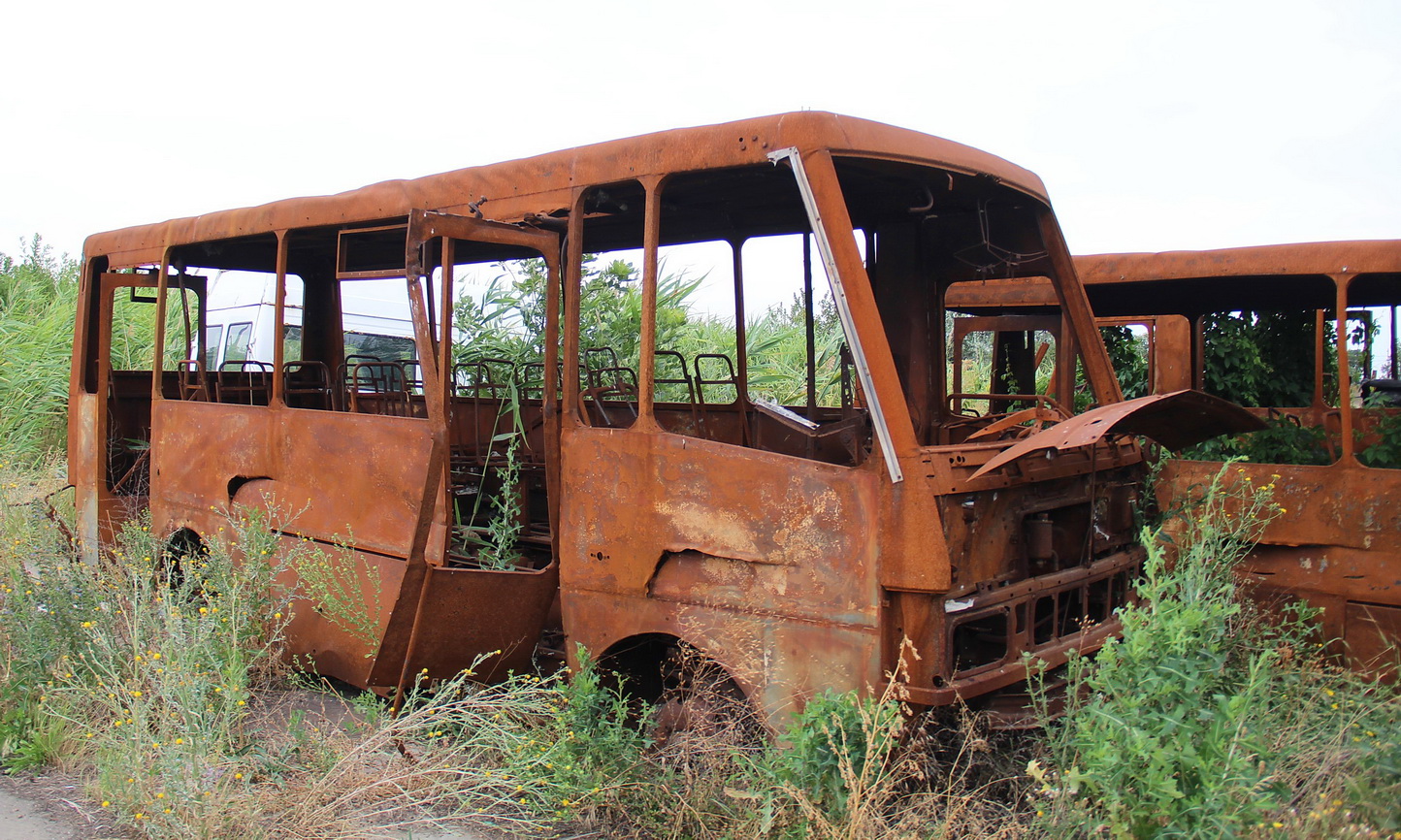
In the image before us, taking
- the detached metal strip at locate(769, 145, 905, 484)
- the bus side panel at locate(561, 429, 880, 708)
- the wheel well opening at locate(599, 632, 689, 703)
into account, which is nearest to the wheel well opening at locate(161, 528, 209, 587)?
the wheel well opening at locate(599, 632, 689, 703)

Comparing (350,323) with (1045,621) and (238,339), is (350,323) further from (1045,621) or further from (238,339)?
(1045,621)

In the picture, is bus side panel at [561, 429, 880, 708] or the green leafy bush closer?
the green leafy bush

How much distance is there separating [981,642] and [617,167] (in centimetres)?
248

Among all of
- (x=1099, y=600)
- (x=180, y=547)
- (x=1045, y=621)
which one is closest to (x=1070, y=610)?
(x=1045, y=621)

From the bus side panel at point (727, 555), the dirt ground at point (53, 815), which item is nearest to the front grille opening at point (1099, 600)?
the bus side panel at point (727, 555)

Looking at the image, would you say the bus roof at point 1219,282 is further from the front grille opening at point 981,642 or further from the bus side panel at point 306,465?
the bus side panel at point 306,465

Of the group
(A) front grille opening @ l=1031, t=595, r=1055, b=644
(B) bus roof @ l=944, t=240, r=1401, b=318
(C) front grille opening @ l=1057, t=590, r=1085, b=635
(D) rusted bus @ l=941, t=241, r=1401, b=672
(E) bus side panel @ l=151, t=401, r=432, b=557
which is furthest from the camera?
(B) bus roof @ l=944, t=240, r=1401, b=318

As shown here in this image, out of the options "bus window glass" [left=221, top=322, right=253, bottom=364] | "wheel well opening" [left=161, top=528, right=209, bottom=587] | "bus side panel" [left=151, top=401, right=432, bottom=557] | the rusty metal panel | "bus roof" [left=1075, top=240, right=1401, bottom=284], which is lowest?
"wheel well opening" [left=161, top=528, right=209, bottom=587]

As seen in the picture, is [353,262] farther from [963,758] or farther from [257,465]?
[963,758]

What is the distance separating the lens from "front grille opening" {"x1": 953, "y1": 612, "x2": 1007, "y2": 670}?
395 centimetres

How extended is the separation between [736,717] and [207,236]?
4849 mm

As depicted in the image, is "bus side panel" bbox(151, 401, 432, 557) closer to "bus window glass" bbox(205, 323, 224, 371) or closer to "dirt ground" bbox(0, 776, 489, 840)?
"dirt ground" bbox(0, 776, 489, 840)

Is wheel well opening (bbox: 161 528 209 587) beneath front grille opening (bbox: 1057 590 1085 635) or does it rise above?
beneath

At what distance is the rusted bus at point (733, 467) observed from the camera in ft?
11.8
